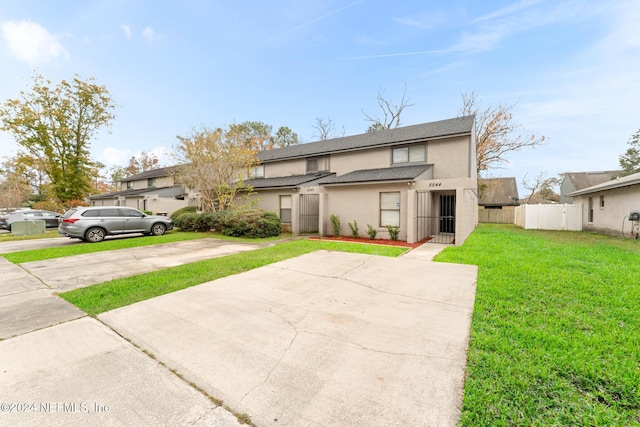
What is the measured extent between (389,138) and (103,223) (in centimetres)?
1481

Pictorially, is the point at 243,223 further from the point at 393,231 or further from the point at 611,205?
the point at 611,205

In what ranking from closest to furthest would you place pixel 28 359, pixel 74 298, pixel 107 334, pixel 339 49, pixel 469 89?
pixel 28 359, pixel 107 334, pixel 74 298, pixel 339 49, pixel 469 89

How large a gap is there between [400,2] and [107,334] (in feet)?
47.4

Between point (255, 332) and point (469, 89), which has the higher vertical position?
point (469, 89)

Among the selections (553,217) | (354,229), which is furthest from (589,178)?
(354,229)

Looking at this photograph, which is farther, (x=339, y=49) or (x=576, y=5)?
(x=339, y=49)

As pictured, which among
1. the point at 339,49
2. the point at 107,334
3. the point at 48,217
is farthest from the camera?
the point at 48,217

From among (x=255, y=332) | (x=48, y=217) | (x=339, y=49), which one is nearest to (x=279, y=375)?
(x=255, y=332)

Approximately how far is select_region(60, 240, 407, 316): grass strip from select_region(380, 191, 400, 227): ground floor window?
312cm

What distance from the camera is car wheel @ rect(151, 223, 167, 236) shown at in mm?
13492

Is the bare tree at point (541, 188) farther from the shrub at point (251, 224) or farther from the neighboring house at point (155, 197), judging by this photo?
the neighboring house at point (155, 197)

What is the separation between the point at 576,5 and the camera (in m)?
8.79

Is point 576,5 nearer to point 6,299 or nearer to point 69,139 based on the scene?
point 6,299

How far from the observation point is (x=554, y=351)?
8.96 ft
